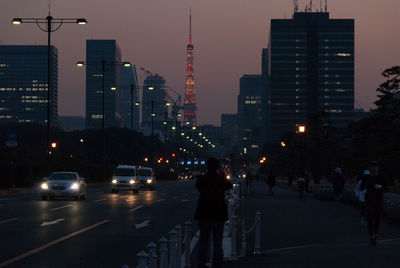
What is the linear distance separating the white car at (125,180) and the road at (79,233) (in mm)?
20042

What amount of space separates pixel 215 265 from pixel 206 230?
54 centimetres

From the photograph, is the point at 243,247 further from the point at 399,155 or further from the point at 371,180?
the point at 399,155

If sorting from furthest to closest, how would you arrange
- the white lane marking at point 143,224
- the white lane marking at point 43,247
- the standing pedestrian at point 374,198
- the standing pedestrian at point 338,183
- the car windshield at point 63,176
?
the car windshield at point 63,176
the standing pedestrian at point 338,183
the white lane marking at point 143,224
the standing pedestrian at point 374,198
the white lane marking at point 43,247

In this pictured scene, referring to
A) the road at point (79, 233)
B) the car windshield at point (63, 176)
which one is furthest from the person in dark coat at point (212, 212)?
the car windshield at point (63, 176)

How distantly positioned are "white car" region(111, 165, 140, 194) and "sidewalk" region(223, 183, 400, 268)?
22.7m

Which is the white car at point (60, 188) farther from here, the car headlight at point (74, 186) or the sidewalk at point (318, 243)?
the sidewalk at point (318, 243)

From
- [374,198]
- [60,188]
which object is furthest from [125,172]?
[374,198]

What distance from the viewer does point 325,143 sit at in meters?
108

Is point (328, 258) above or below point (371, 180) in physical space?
below

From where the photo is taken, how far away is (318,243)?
18312 millimetres

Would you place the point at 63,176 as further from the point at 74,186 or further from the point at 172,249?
the point at 172,249

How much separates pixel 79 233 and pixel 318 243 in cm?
592

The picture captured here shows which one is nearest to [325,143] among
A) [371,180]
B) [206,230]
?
[371,180]

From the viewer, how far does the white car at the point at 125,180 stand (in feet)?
169
